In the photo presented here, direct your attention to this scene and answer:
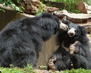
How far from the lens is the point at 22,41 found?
3.93m

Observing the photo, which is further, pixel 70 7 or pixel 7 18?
pixel 70 7

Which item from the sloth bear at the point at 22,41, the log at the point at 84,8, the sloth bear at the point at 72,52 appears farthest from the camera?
the log at the point at 84,8

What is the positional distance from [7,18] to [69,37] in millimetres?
2980

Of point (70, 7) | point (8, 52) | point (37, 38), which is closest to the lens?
point (8, 52)

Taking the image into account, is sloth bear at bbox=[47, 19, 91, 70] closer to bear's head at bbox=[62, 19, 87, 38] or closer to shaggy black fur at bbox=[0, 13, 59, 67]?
bear's head at bbox=[62, 19, 87, 38]

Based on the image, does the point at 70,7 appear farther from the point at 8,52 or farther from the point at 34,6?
the point at 8,52

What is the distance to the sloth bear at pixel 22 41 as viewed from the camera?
381cm

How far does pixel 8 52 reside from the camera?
3.78m

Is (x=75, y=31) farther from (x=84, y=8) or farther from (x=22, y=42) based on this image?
(x=84, y=8)

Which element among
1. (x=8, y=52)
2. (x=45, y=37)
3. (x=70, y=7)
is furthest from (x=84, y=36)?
(x=70, y=7)

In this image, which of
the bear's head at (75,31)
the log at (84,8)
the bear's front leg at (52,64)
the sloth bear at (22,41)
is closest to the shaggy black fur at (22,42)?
the sloth bear at (22,41)

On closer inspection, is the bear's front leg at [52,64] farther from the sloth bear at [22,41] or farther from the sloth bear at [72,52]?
the sloth bear at [22,41]

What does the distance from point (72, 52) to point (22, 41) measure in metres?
1.32

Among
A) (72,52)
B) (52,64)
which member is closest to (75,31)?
(72,52)
